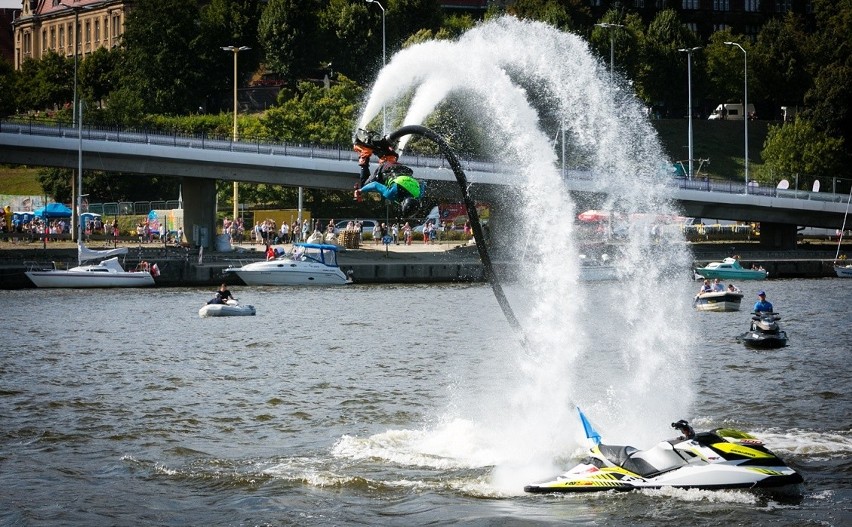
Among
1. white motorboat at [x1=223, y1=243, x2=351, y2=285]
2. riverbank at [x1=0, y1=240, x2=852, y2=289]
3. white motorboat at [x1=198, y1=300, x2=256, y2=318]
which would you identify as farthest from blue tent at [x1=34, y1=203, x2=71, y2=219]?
white motorboat at [x1=198, y1=300, x2=256, y2=318]

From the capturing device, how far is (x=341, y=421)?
132 feet

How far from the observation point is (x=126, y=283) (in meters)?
92.9

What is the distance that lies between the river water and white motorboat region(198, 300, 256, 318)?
1523 mm

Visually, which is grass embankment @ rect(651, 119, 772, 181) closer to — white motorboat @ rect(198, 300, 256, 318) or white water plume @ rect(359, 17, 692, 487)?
white motorboat @ rect(198, 300, 256, 318)

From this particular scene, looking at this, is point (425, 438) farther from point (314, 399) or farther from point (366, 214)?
point (366, 214)

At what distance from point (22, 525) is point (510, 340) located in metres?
37.8

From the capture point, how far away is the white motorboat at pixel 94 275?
90.5 metres

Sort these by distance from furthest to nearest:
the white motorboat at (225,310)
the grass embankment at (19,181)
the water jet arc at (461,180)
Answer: the grass embankment at (19,181) → the white motorboat at (225,310) → the water jet arc at (461,180)

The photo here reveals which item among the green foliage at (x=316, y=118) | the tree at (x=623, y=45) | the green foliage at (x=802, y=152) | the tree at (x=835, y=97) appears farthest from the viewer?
the tree at (x=623, y=45)

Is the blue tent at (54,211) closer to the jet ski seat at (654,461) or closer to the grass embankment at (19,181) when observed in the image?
the grass embankment at (19,181)

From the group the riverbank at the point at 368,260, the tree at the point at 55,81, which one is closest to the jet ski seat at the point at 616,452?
the riverbank at the point at 368,260

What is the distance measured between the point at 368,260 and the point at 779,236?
3900cm

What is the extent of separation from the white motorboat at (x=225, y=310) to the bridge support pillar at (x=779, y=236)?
59.5 meters

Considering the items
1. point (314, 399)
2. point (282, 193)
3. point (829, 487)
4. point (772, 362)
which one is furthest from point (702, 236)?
point (829, 487)
